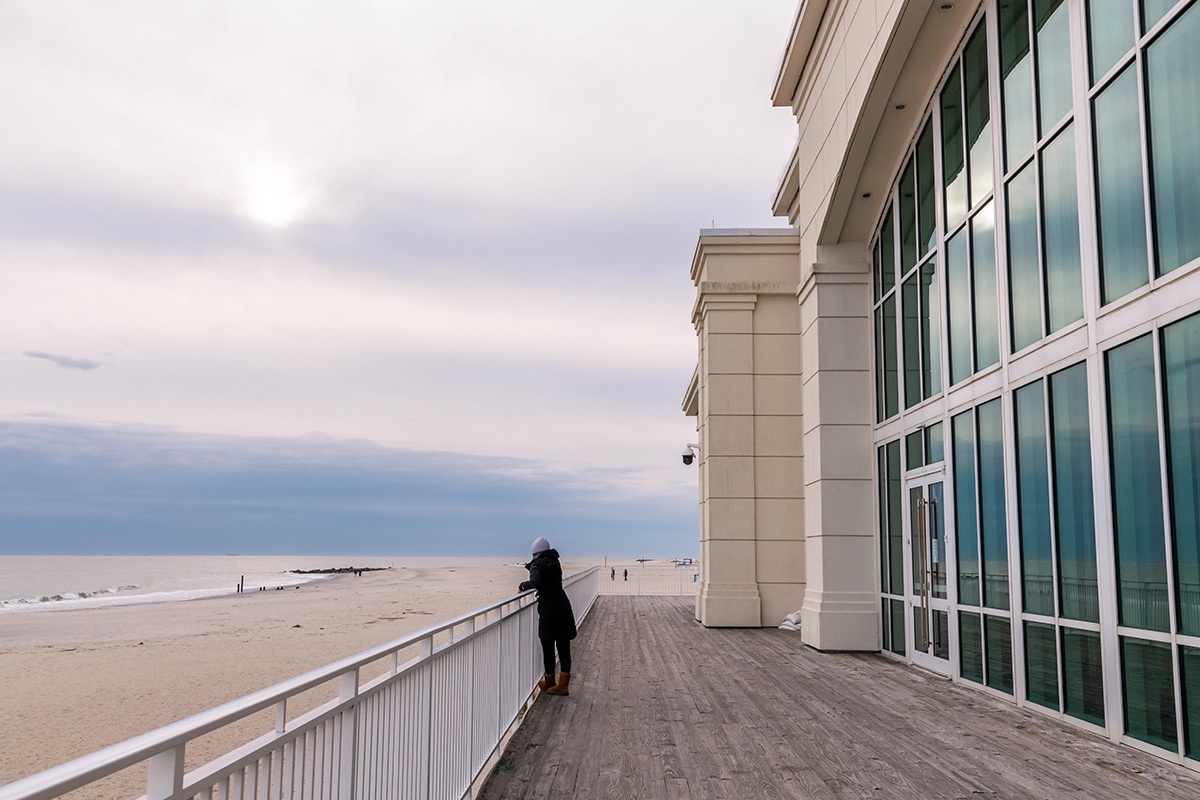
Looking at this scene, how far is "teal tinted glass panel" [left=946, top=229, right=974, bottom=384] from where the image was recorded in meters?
10.0

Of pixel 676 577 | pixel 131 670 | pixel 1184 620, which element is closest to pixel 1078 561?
pixel 1184 620

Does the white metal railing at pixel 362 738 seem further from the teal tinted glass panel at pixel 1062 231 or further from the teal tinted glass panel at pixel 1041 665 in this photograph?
the teal tinted glass panel at pixel 1062 231

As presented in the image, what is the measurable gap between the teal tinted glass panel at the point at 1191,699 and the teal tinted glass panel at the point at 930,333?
5.07 m

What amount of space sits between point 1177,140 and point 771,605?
40.7 feet

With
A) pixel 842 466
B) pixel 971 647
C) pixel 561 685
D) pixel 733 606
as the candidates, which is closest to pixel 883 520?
pixel 842 466

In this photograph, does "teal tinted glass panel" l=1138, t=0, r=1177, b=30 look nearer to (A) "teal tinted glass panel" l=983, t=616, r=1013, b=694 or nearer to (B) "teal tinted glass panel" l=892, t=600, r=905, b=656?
(A) "teal tinted glass panel" l=983, t=616, r=1013, b=694

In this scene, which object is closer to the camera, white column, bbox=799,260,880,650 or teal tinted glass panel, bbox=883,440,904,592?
teal tinted glass panel, bbox=883,440,904,592

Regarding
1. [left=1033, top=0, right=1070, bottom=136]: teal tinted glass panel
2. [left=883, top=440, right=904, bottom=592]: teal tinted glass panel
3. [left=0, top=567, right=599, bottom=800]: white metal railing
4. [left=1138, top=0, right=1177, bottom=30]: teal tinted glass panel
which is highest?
[left=1033, top=0, right=1070, bottom=136]: teal tinted glass panel

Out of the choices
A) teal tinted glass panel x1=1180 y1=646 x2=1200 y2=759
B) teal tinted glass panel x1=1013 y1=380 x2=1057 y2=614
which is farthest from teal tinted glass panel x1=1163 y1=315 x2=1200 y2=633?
teal tinted glass panel x1=1013 y1=380 x2=1057 y2=614

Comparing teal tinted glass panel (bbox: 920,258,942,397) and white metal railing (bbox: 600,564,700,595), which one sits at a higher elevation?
teal tinted glass panel (bbox: 920,258,942,397)

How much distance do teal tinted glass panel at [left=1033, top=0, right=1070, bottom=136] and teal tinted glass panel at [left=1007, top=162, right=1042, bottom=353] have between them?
540mm

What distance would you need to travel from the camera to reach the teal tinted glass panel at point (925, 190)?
37.3 feet

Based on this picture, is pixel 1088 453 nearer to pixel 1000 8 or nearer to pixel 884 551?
pixel 1000 8

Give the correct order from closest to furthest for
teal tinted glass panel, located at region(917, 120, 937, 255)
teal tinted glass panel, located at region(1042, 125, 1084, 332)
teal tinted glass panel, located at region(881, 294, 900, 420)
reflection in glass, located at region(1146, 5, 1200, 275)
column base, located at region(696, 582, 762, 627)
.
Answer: reflection in glass, located at region(1146, 5, 1200, 275)
teal tinted glass panel, located at region(1042, 125, 1084, 332)
teal tinted glass panel, located at region(917, 120, 937, 255)
teal tinted glass panel, located at region(881, 294, 900, 420)
column base, located at region(696, 582, 762, 627)
